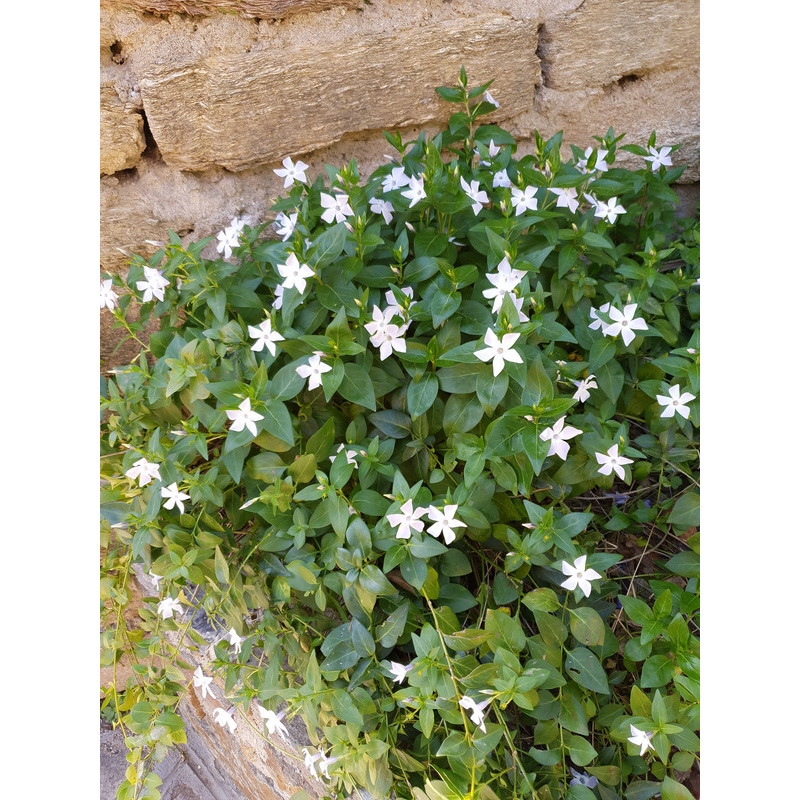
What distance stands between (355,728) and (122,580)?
2.01 feet

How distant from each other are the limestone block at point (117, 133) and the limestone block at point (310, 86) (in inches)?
1.5

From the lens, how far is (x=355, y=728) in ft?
3.37

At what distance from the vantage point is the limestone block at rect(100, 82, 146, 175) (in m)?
1.34

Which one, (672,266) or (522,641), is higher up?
(672,266)

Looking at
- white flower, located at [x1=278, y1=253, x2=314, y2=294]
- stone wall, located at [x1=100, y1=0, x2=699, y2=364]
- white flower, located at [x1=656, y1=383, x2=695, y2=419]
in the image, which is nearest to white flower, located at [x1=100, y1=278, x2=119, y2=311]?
stone wall, located at [x1=100, y1=0, x2=699, y2=364]

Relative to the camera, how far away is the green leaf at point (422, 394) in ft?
3.46

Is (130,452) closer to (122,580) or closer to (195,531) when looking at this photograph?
(195,531)

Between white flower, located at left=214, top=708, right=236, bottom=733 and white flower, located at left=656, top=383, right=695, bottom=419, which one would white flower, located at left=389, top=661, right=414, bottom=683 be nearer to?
white flower, located at left=214, top=708, right=236, bottom=733

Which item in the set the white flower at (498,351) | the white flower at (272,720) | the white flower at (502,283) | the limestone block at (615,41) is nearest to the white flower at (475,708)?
the white flower at (272,720)

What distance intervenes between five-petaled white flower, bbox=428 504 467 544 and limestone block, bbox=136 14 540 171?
92 cm
